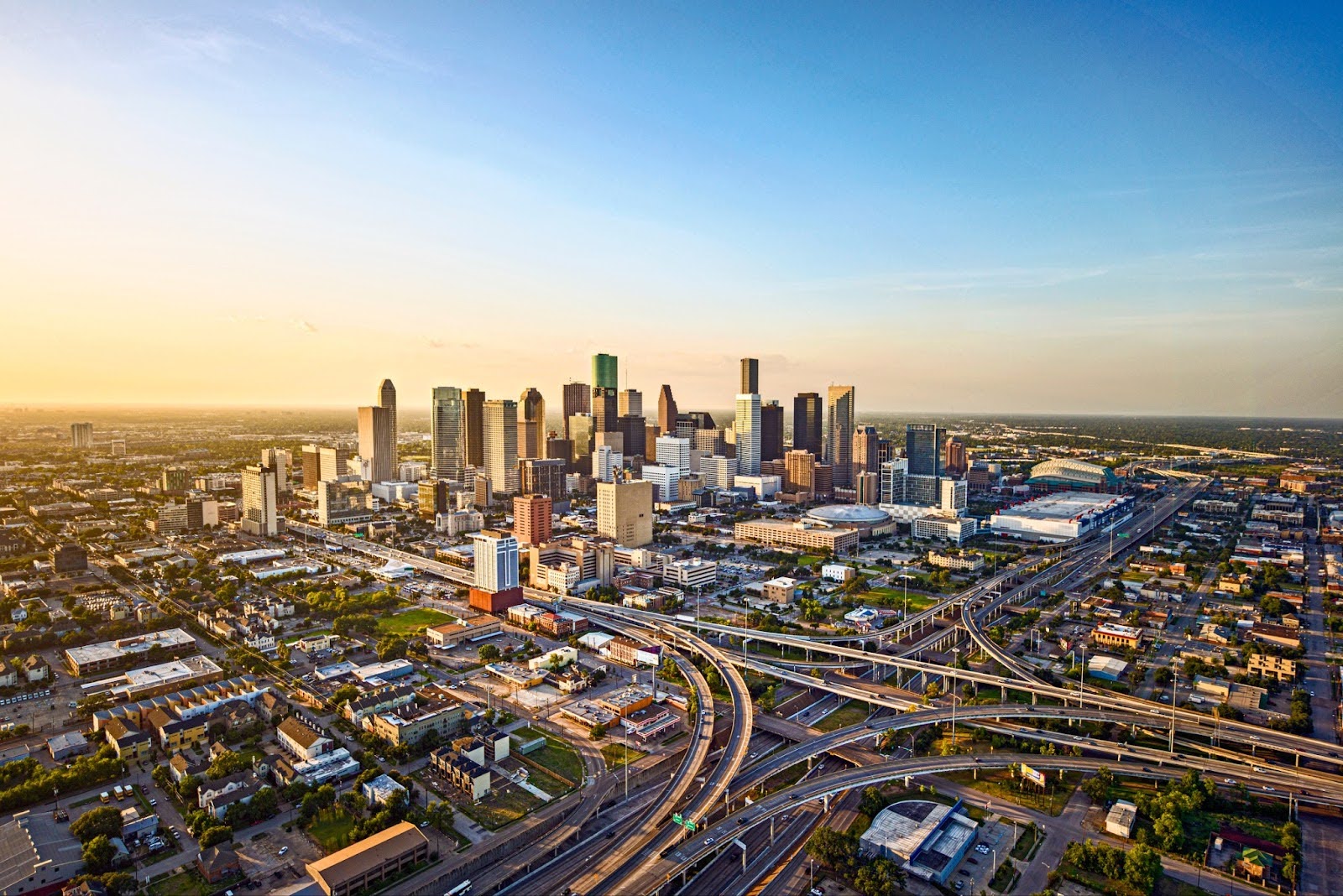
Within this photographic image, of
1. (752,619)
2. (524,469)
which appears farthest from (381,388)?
(752,619)

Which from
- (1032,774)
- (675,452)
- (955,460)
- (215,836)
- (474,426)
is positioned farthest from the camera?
(474,426)

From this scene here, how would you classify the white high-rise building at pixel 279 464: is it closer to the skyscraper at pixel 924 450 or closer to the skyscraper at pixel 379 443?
the skyscraper at pixel 379 443

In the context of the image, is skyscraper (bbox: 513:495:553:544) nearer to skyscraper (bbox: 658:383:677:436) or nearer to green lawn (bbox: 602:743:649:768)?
green lawn (bbox: 602:743:649:768)

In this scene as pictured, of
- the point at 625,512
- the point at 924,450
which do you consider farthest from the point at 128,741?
the point at 924,450

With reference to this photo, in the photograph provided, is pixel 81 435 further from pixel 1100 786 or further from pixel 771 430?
pixel 1100 786

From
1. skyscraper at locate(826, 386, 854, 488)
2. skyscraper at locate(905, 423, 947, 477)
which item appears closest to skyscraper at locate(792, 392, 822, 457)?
skyscraper at locate(826, 386, 854, 488)

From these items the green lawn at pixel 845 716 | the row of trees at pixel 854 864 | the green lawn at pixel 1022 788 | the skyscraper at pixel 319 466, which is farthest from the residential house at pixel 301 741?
the skyscraper at pixel 319 466

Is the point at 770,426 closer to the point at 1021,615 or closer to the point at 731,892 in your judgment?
the point at 1021,615
